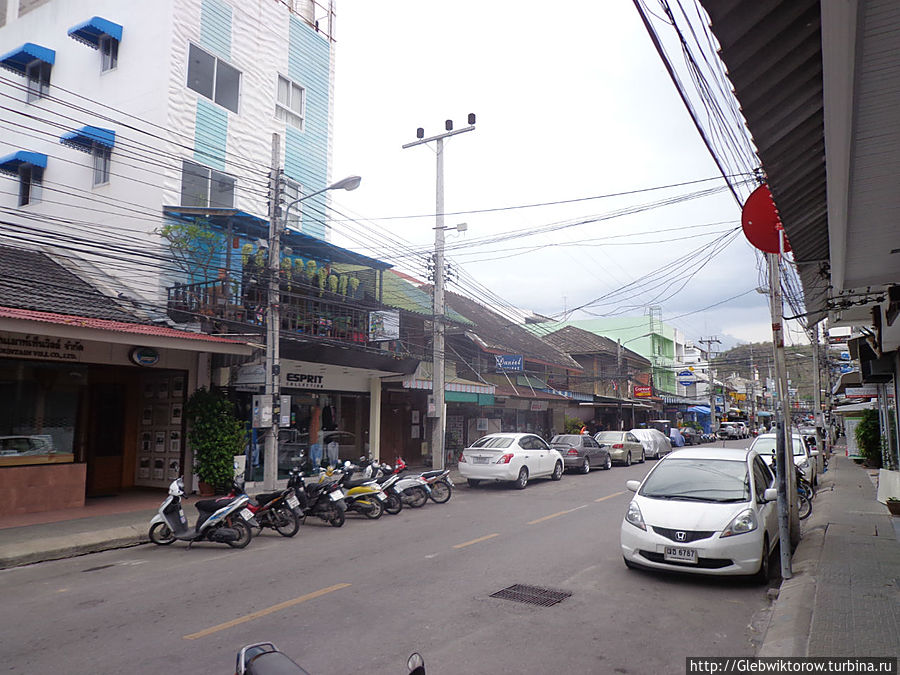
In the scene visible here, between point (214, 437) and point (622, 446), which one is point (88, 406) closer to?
point (214, 437)

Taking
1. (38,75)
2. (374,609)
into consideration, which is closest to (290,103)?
(38,75)

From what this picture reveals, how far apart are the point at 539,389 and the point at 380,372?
46.4 feet

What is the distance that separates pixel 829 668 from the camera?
14.6 feet

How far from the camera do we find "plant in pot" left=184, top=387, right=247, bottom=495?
15.1m

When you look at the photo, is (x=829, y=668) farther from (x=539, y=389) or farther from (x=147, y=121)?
(x=539, y=389)

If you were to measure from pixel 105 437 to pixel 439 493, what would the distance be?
906 centimetres

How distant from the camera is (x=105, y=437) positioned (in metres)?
A: 16.7

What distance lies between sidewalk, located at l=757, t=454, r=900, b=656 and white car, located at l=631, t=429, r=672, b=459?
1959cm

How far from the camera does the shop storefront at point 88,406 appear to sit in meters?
12.4

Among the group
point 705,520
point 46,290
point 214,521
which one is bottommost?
point 214,521

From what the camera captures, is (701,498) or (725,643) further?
(701,498)

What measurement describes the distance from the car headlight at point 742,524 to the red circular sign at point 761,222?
308 cm

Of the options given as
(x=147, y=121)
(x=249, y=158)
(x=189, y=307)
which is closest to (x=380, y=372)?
(x=189, y=307)

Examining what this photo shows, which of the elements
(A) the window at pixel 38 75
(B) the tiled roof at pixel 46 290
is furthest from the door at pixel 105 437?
(A) the window at pixel 38 75
